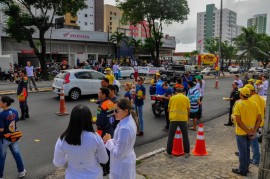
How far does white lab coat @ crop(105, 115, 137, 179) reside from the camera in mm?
3322

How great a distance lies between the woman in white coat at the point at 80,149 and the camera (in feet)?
9.64

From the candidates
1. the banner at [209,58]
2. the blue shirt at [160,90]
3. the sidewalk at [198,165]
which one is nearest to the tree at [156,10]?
the banner at [209,58]

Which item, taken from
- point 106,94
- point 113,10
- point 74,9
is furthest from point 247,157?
point 113,10

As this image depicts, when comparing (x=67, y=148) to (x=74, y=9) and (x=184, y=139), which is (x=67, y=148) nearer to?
(x=184, y=139)

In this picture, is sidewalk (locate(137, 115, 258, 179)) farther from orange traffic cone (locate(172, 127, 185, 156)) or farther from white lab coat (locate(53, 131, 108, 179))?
white lab coat (locate(53, 131, 108, 179))

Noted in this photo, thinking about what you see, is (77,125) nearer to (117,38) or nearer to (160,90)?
(160,90)

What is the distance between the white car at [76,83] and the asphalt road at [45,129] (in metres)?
0.46

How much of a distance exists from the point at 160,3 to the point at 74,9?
14.5m

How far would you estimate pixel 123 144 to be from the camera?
3.31 m

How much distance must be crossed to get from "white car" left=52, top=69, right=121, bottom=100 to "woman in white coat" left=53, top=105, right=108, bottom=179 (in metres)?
11.2

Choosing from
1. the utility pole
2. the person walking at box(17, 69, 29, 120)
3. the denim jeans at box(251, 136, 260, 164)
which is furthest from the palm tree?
the utility pole

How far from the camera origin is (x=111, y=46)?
43.2 m

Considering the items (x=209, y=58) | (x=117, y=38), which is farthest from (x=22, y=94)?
(x=209, y=58)

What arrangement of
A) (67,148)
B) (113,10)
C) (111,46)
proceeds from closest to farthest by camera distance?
(67,148), (111,46), (113,10)
